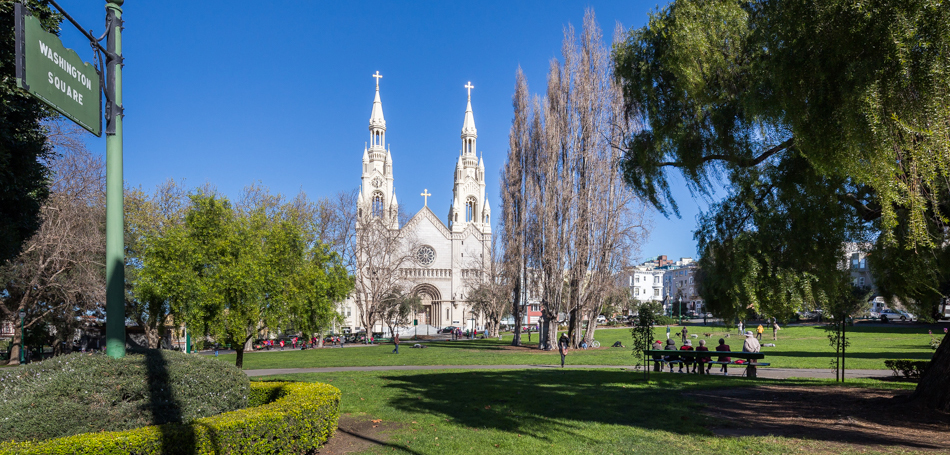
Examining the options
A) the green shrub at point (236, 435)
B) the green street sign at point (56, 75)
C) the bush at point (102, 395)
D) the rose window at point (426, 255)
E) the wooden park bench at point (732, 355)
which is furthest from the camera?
the rose window at point (426, 255)

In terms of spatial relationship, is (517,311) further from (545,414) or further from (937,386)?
(937,386)

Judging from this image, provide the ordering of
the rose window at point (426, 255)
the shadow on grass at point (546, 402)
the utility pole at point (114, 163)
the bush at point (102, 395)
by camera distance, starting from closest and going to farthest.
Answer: the utility pole at point (114, 163), the bush at point (102, 395), the shadow on grass at point (546, 402), the rose window at point (426, 255)

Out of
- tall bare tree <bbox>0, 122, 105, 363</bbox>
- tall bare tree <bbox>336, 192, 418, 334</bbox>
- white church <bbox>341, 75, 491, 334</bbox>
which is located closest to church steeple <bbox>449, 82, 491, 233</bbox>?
white church <bbox>341, 75, 491, 334</bbox>

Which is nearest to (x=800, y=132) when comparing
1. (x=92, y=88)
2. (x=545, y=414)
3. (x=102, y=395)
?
(x=545, y=414)

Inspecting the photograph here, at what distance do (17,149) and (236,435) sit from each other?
22.7ft

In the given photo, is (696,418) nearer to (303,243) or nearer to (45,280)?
(303,243)

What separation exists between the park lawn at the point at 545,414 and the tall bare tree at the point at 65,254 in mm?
12692

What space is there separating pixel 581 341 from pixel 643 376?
1589cm

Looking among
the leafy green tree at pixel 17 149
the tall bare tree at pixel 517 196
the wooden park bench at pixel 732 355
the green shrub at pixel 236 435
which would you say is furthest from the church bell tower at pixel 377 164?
the green shrub at pixel 236 435

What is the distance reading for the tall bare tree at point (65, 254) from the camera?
20938 millimetres

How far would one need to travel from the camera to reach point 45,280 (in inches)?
897

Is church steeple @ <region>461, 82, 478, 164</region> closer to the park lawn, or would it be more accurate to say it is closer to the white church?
the white church

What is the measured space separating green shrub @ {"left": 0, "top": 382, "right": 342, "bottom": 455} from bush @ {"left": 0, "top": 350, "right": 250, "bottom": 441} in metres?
0.43

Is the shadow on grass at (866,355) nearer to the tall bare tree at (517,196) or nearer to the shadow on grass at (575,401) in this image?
the shadow on grass at (575,401)
